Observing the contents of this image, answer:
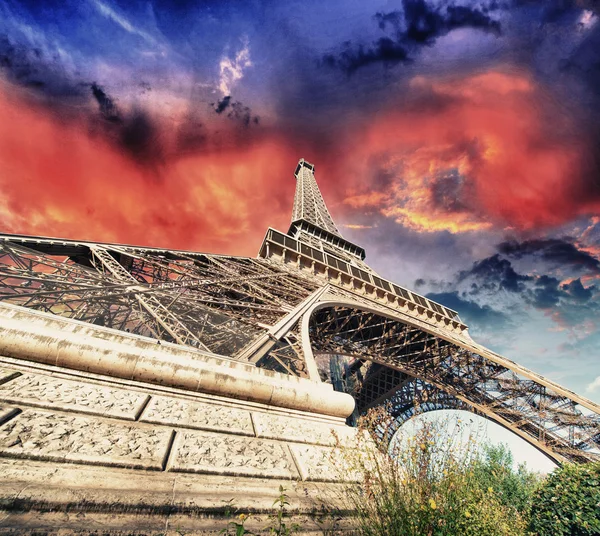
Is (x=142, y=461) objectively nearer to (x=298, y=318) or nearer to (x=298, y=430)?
(x=298, y=430)

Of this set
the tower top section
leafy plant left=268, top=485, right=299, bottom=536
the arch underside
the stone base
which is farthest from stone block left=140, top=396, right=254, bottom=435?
the tower top section

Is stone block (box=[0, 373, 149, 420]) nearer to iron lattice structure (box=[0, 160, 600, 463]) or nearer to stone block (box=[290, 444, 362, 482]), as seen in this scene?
iron lattice structure (box=[0, 160, 600, 463])

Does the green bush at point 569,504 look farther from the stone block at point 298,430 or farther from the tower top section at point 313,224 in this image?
the tower top section at point 313,224

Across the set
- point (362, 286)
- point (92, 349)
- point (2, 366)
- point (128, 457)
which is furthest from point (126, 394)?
point (362, 286)

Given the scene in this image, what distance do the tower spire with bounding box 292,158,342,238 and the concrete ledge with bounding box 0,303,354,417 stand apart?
24991 millimetres

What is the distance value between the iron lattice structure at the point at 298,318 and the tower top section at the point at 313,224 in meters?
1.26

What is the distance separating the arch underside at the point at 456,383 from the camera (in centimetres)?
1202

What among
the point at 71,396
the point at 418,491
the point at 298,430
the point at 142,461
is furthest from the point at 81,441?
the point at 418,491

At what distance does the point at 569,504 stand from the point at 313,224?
24426mm

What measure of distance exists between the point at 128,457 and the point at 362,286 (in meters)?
16.8

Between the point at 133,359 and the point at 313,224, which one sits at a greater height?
the point at 313,224

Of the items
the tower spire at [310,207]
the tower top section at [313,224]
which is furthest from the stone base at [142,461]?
the tower spire at [310,207]

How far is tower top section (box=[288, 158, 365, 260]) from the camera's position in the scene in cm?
2716

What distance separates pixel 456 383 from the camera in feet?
56.5
